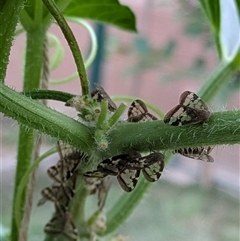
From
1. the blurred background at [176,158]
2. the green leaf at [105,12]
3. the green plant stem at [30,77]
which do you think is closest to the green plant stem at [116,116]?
the green plant stem at [30,77]

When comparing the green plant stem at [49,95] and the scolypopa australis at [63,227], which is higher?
the green plant stem at [49,95]

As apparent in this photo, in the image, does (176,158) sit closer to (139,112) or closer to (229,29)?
(229,29)

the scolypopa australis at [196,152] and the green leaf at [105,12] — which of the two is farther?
the green leaf at [105,12]

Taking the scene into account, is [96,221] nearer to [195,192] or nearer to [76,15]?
[76,15]

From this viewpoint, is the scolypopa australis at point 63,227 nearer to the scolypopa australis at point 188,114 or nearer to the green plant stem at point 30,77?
the green plant stem at point 30,77

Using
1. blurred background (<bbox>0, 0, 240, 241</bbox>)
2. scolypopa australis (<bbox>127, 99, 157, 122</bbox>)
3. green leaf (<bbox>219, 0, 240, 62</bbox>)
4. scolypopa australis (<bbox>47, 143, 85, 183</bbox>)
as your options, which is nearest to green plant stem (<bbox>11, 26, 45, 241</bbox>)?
scolypopa australis (<bbox>47, 143, 85, 183</bbox>)

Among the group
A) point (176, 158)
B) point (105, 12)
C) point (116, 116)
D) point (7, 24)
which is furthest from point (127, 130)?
point (176, 158)
